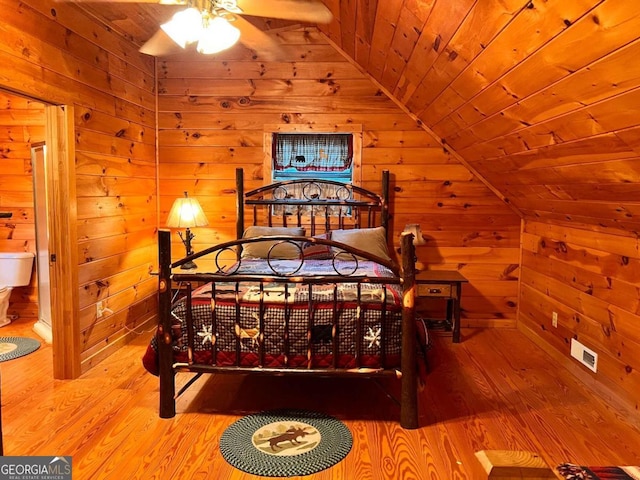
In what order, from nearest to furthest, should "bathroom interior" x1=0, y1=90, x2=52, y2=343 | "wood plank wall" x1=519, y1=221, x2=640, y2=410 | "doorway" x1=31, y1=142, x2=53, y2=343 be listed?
"wood plank wall" x1=519, y1=221, x2=640, y2=410 < "doorway" x1=31, y1=142, x2=53, y2=343 < "bathroom interior" x1=0, y1=90, x2=52, y2=343

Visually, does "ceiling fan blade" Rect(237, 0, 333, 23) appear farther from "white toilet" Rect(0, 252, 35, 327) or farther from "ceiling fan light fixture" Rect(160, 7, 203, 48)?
"white toilet" Rect(0, 252, 35, 327)

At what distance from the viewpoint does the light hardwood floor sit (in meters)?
2.13

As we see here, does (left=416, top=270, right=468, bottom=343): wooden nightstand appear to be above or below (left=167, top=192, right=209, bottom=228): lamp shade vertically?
below

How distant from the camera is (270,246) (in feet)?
12.7

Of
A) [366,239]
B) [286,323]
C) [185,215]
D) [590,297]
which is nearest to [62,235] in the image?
[185,215]

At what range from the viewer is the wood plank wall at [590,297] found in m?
2.65

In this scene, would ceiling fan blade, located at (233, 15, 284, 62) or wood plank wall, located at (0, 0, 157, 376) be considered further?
ceiling fan blade, located at (233, 15, 284, 62)

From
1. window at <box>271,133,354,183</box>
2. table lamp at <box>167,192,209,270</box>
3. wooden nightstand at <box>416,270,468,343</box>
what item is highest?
window at <box>271,133,354,183</box>

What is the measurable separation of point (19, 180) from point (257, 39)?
2897 mm

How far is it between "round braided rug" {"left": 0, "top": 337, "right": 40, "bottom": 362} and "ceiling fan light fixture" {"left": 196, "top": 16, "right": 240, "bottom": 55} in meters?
2.68

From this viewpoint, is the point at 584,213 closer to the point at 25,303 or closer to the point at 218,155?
the point at 218,155

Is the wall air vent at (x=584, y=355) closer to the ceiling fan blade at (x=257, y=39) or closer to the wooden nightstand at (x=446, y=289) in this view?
the wooden nightstand at (x=446, y=289)

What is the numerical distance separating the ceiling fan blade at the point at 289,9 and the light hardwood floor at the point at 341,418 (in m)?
1.95

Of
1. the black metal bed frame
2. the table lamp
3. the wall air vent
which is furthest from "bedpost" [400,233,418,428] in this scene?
the table lamp
